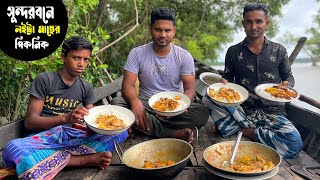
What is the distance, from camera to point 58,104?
283 centimetres

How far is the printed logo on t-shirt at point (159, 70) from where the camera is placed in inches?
143

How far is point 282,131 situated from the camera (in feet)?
10.7

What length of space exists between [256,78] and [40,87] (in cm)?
233

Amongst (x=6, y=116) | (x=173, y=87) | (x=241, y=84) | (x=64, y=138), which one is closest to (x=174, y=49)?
(x=173, y=87)

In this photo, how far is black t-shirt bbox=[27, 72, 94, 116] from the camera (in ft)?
8.89

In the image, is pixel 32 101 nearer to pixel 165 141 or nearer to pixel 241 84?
pixel 165 141

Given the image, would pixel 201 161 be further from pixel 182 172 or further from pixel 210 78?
pixel 210 78

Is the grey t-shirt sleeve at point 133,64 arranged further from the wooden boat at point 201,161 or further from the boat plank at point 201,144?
the boat plank at point 201,144

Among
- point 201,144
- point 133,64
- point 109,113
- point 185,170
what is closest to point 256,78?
point 201,144

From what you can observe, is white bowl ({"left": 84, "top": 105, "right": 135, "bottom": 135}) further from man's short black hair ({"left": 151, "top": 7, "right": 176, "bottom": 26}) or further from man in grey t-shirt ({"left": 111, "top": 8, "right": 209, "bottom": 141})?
man's short black hair ({"left": 151, "top": 7, "right": 176, "bottom": 26})

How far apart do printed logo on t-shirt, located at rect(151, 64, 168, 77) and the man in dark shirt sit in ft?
1.99

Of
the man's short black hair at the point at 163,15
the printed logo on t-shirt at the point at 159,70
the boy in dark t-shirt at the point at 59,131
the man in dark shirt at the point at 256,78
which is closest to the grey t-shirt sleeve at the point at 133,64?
the printed logo on t-shirt at the point at 159,70

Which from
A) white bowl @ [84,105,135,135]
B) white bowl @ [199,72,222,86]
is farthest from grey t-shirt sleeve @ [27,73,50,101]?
white bowl @ [199,72,222,86]

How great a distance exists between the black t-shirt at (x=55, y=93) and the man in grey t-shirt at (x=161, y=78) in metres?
0.66
